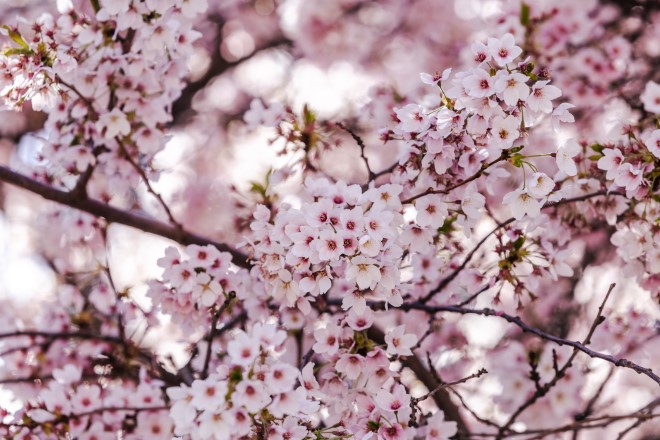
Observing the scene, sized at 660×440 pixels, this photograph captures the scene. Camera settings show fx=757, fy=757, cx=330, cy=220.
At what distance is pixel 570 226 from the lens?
9.27ft

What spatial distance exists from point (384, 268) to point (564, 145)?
65 cm

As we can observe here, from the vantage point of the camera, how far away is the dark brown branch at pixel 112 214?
2990 millimetres

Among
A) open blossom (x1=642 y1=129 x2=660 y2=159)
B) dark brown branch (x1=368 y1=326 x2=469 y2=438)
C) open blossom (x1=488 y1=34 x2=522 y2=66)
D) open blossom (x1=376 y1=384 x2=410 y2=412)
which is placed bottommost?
open blossom (x1=376 y1=384 x2=410 y2=412)

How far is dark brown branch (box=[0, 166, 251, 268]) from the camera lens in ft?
9.81

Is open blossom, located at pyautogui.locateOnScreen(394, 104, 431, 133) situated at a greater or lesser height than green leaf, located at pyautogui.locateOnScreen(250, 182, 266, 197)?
lesser

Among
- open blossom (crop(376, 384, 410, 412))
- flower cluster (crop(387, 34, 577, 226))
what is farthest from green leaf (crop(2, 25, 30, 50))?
open blossom (crop(376, 384, 410, 412))

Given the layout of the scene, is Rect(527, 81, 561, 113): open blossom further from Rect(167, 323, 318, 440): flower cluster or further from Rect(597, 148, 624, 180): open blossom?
Rect(167, 323, 318, 440): flower cluster

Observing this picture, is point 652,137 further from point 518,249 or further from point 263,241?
point 263,241

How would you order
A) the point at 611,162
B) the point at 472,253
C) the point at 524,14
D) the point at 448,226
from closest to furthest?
the point at 611,162, the point at 472,253, the point at 448,226, the point at 524,14

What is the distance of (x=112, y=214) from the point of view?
3152 millimetres

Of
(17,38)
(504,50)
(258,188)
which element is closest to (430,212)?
(504,50)

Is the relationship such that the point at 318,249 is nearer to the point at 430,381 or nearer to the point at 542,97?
the point at 542,97

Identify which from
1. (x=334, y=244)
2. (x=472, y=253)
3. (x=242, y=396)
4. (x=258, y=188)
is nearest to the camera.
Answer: (x=242, y=396)

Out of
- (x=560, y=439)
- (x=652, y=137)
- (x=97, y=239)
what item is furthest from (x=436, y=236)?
(x=97, y=239)
